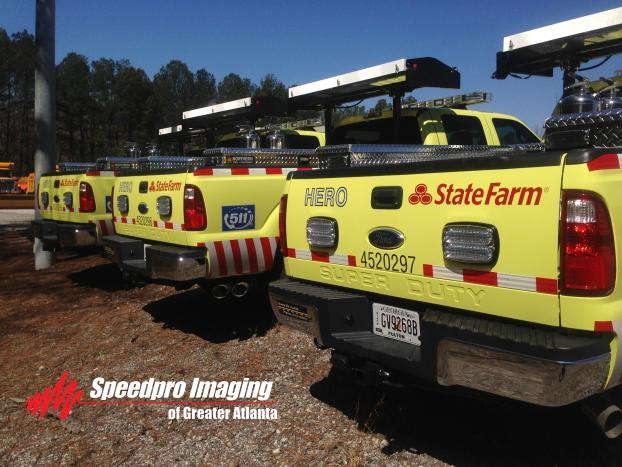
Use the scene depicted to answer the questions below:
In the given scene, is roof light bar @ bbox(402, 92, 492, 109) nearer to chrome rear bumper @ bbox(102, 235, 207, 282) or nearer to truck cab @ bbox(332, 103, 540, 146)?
truck cab @ bbox(332, 103, 540, 146)

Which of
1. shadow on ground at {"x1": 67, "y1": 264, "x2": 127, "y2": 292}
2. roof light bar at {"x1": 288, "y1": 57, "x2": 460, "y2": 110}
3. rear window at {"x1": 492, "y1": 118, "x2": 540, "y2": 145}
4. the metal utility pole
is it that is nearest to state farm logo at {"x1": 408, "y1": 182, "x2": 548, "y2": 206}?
roof light bar at {"x1": 288, "y1": 57, "x2": 460, "y2": 110}

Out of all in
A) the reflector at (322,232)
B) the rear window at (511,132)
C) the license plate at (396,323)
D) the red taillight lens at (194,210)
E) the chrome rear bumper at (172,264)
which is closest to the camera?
the license plate at (396,323)

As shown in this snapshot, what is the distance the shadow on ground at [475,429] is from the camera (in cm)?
293

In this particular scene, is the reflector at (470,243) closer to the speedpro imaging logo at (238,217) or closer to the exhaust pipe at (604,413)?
the exhaust pipe at (604,413)

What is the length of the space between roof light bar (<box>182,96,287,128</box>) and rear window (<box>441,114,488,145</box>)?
251 cm

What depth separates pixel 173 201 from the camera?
4.89m

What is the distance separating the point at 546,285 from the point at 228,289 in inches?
131

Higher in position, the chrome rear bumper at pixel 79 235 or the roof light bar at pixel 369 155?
the roof light bar at pixel 369 155

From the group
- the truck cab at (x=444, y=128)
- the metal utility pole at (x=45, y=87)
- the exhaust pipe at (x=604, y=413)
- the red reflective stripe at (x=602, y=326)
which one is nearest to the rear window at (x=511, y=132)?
the truck cab at (x=444, y=128)

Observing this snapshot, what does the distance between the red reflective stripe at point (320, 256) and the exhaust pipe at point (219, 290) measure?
1794 mm

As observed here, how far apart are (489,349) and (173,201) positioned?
11.3ft

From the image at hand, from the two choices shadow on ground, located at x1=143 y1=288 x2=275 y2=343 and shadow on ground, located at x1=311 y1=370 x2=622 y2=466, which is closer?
shadow on ground, located at x1=311 y1=370 x2=622 y2=466

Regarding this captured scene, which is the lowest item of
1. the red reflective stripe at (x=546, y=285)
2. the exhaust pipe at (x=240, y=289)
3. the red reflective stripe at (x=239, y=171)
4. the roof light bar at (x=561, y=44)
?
the exhaust pipe at (x=240, y=289)

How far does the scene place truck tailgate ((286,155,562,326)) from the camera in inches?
87.7
